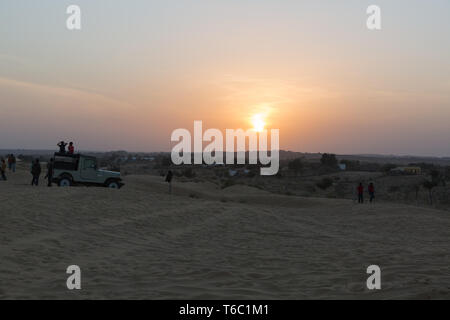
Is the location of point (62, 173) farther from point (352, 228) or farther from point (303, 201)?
point (303, 201)

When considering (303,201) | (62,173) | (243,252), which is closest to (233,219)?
(243,252)

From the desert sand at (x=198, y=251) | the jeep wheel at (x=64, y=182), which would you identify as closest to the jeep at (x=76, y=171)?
the jeep wheel at (x=64, y=182)

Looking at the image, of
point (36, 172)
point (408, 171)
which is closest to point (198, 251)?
point (36, 172)

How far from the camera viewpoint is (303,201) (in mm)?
36875

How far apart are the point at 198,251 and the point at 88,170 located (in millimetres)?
16328

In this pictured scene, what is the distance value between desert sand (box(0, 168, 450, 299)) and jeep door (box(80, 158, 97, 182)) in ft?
10.8

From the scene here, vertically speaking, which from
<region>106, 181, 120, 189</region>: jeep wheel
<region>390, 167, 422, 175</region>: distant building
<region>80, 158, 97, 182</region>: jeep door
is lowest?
<region>106, 181, 120, 189</region>: jeep wheel

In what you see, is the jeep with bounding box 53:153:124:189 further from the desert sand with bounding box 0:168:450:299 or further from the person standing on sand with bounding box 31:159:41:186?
the desert sand with bounding box 0:168:450:299

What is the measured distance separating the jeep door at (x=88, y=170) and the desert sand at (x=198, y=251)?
3299 millimetres

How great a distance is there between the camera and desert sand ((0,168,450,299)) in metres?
8.47

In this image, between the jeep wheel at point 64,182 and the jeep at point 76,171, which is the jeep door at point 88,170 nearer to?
the jeep at point 76,171

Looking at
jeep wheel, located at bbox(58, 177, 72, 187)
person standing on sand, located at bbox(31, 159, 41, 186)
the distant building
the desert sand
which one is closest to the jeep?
jeep wheel, located at bbox(58, 177, 72, 187)

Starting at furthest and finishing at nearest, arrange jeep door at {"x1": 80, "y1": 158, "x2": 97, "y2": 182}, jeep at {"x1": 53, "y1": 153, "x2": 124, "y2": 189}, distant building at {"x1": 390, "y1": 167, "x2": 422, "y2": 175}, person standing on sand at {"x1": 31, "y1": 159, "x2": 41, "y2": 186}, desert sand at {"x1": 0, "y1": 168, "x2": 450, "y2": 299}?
distant building at {"x1": 390, "y1": 167, "x2": 422, "y2": 175} → person standing on sand at {"x1": 31, "y1": 159, "x2": 41, "y2": 186} → jeep door at {"x1": 80, "y1": 158, "x2": 97, "y2": 182} → jeep at {"x1": 53, "y1": 153, "x2": 124, "y2": 189} → desert sand at {"x1": 0, "y1": 168, "x2": 450, "y2": 299}
